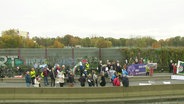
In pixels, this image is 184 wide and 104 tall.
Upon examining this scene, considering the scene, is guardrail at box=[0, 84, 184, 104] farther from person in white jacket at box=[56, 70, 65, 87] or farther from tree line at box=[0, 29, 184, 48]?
tree line at box=[0, 29, 184, 48]

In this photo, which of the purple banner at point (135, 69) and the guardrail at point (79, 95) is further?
the purple banner at point (135, 69)

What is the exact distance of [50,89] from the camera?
18594 mm

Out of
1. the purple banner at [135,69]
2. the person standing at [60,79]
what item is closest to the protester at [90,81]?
the person standing at [60,79]

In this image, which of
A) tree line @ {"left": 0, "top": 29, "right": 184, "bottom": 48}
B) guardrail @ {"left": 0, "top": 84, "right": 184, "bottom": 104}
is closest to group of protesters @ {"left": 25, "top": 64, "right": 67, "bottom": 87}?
guardrail @ {"left": 0, "top": 84, "right": 184, "bottom": 104}

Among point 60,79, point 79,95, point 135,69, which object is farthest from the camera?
point 135,69

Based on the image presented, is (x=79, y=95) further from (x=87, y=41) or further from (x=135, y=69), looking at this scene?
(x=87, y=41)

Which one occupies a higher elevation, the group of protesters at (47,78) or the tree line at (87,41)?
the tree line at (87,41)

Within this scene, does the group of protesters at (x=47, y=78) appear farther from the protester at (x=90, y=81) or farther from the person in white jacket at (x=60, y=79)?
the protester at (x=90, y=81)

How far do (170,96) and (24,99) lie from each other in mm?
7850

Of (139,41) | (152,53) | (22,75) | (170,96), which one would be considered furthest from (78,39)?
(170,96)

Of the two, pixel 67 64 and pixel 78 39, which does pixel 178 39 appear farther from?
pixel 67 64

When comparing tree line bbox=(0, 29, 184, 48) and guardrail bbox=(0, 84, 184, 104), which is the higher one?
tree line bbox=(0, 29, 184, 48)

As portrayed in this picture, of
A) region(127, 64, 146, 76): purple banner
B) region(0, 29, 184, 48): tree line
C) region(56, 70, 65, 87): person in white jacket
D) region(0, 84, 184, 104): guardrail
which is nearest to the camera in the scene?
region(0, 84, 184, 104): guardrail

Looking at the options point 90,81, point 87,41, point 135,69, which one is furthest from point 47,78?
point 87,41
